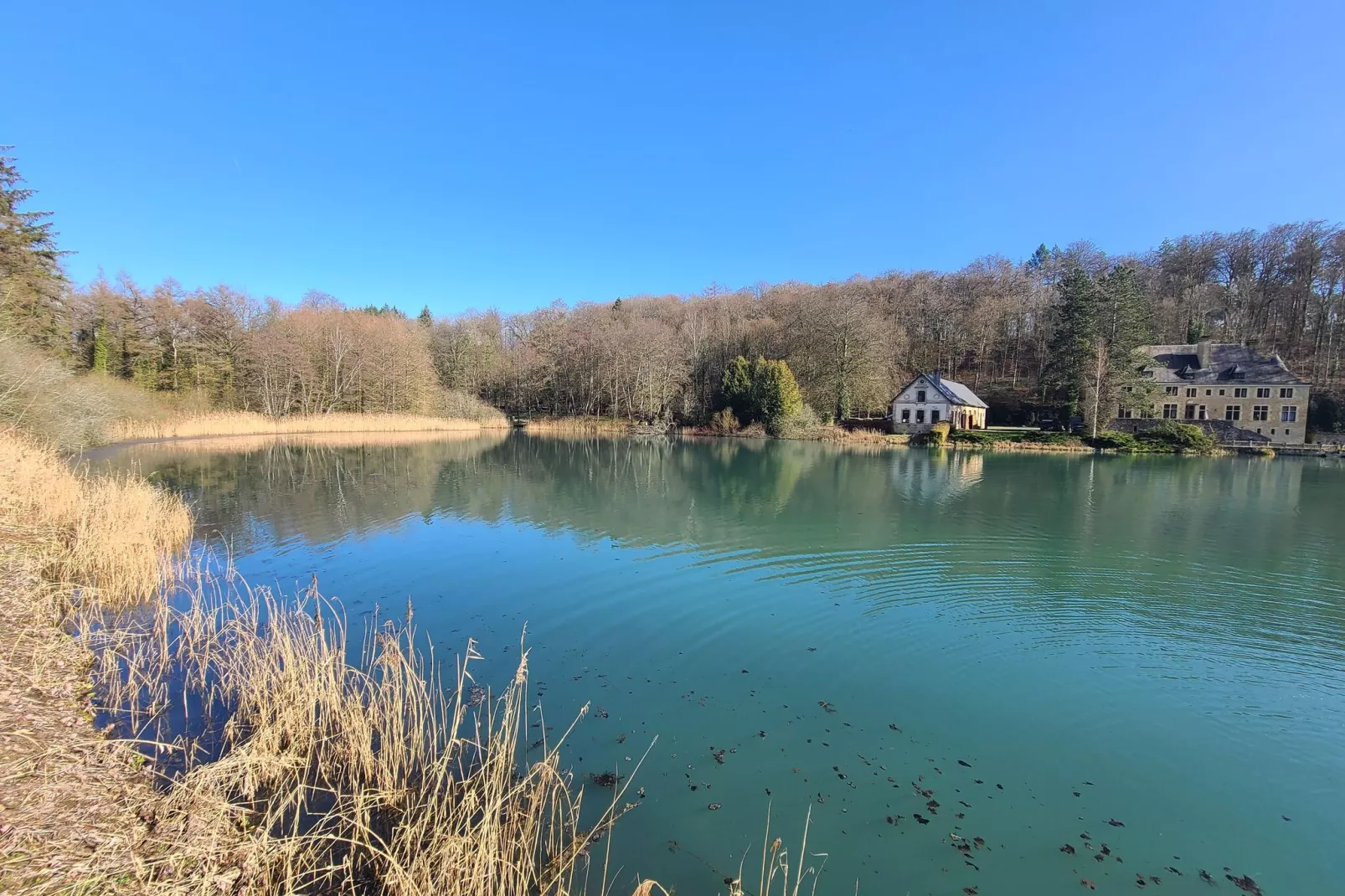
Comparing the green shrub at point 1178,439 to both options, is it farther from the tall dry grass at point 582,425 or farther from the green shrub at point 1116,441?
the tall dry grass at point 582,425

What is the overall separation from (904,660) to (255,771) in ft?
19.2

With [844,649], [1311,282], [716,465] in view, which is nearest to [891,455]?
[716,465]

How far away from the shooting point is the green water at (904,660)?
12.2ft

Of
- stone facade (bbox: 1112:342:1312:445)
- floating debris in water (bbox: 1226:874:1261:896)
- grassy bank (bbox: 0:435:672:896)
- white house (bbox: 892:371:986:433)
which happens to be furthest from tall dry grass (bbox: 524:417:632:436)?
floating debris in water (bbox: 1226:874:1261:896)

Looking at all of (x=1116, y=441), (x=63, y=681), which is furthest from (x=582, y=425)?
(x=63, y=681)

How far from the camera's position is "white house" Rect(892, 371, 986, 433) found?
41750 millimetres

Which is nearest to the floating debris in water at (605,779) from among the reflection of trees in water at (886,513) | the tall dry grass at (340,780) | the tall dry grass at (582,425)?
the tall dry grass at (340,780)

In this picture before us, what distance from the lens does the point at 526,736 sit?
4.45m

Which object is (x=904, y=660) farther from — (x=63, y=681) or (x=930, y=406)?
(x=930, y=406)

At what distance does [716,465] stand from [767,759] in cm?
2104

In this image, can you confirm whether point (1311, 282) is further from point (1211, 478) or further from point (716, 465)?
point (716, 465)

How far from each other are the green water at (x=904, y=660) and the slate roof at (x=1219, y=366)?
112 feet

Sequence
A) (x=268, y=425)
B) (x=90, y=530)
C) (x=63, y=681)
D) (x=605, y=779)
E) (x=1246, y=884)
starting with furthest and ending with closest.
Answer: (x=268, y=425), (x=90, y=530), (x=63, y=681), (x=605, y=779), (x=1246, y=884)

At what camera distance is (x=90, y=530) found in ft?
25.8
